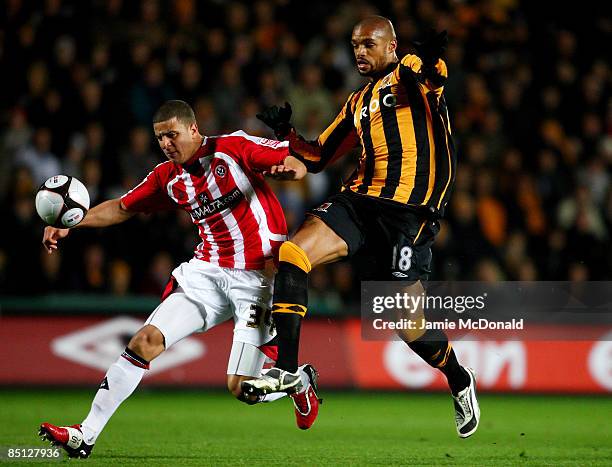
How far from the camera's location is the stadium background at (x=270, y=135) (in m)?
10.5

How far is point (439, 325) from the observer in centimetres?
851

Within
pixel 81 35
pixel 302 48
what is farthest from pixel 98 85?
pixel 302 48

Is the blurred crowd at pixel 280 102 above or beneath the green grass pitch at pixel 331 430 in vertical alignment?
above

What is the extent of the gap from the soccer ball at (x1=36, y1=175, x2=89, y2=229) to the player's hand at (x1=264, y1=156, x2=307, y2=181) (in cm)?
123

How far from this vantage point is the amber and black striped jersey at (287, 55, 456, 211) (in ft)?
20.9

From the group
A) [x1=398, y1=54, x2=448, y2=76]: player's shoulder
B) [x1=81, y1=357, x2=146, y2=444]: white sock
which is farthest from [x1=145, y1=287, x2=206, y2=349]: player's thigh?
[x1=398, y1=54, x2=448, y2=76]: player's shoulder

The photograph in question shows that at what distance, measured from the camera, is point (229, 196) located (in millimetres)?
6543

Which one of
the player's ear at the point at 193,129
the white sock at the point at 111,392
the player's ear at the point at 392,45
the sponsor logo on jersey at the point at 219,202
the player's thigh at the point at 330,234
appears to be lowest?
the white sock at the point at 111,392

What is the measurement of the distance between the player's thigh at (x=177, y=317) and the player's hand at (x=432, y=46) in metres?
2.11

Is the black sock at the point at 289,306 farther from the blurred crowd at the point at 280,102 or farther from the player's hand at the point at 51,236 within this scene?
the blurred crowd at the point at 280,102

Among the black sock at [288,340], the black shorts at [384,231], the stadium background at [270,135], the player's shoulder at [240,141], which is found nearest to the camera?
the black sock at [288,340]

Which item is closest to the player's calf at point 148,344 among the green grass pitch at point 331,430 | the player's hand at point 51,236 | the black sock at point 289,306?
the green grass pitch at point 331,430

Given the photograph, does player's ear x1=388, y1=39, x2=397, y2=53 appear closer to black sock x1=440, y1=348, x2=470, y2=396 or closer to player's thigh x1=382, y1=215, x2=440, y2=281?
player's thigh x1=382, y1=215, x2=440, y2=281

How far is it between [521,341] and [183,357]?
3.50 meters
